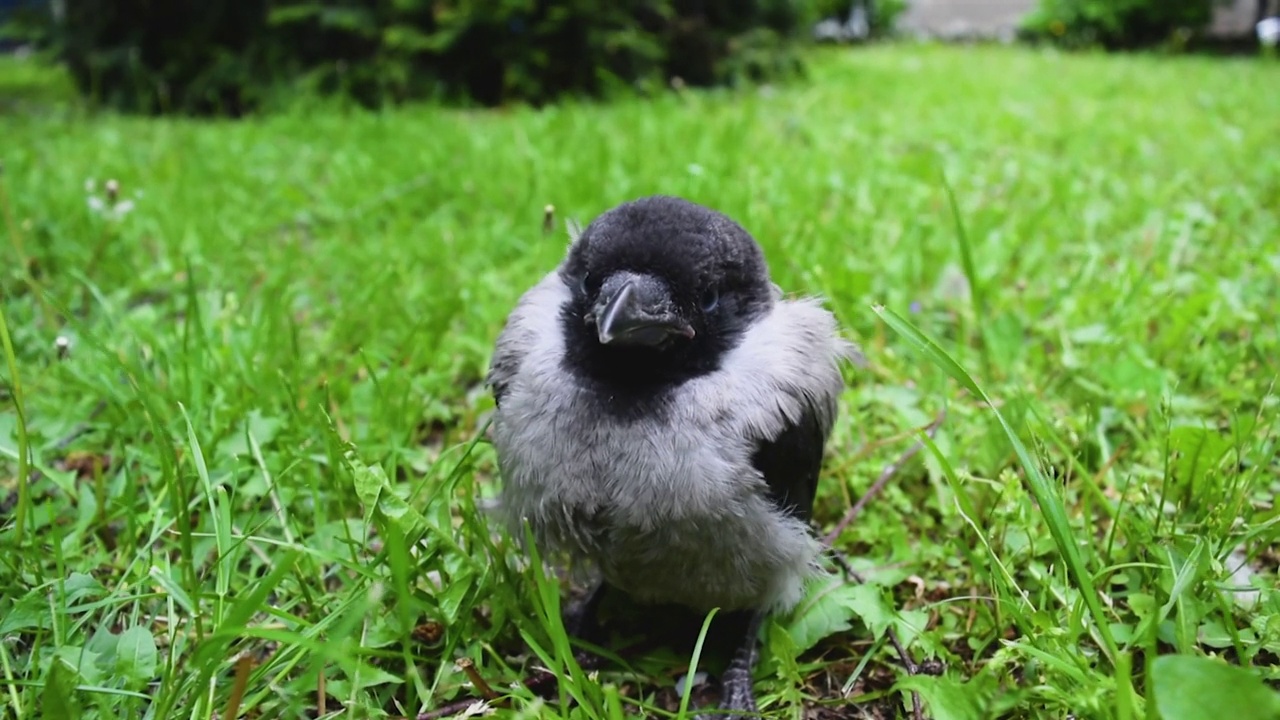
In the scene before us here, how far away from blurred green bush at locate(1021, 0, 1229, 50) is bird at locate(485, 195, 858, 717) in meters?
13.5

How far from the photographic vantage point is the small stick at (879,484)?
1941 mm

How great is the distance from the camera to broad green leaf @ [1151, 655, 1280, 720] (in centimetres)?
109

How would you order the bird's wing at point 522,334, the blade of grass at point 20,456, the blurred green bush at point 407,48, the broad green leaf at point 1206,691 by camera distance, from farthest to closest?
the blurred green bush at point 407,48
the bird's wing at point 522,334
the blade of grass at point 20,456
the broad green leaf at point 1206,691

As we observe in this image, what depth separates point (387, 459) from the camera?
2.03 meters

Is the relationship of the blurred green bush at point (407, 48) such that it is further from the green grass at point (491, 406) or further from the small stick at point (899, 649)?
the small stick at point (899, 649)

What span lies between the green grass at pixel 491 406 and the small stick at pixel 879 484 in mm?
29

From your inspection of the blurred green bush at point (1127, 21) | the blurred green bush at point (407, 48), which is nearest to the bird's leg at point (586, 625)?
the blurred green bush at point (407, 48)

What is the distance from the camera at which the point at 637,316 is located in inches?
55.7

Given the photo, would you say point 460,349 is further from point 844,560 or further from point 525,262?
point 844,560

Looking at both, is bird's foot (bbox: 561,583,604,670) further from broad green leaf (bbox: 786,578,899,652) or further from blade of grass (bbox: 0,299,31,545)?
blade of grass (bbox: 0,299,31,545)

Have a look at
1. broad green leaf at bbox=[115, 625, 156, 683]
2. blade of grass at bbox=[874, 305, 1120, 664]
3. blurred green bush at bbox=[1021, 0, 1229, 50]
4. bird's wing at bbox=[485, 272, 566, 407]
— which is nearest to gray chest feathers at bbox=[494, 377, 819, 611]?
bird's wing at bbox=[485, 272, 566, 407]

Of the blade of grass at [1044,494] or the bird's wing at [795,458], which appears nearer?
the blade of grass at [1044,494]

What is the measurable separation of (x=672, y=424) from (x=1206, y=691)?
2.91 feet

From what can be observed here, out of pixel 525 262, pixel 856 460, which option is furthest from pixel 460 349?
pixel 856 460
